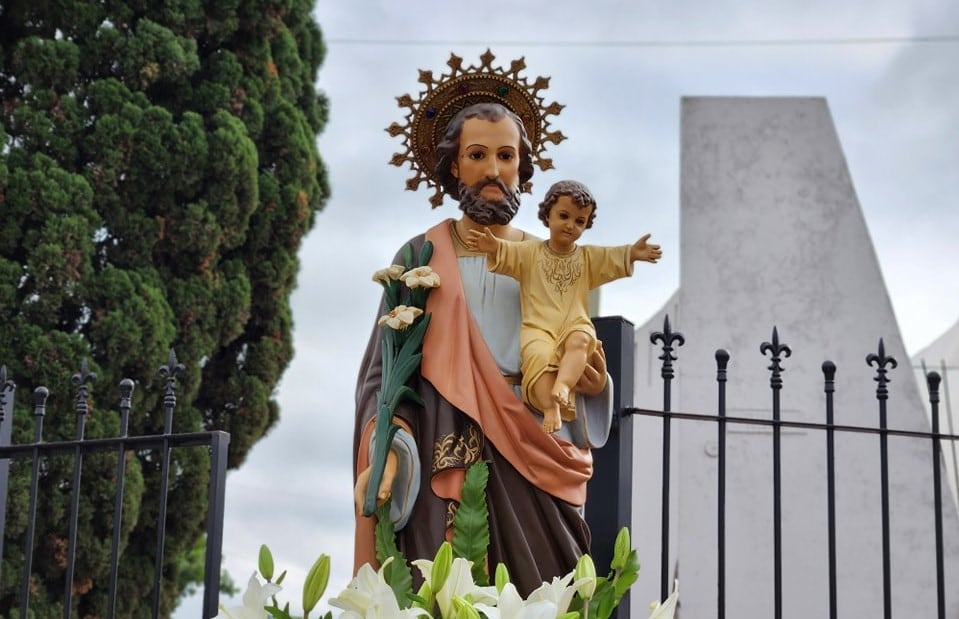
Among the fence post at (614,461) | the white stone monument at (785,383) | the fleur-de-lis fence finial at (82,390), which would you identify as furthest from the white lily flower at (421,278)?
the white stone monument at (785,383)

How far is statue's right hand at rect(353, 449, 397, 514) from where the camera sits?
13.6 ft

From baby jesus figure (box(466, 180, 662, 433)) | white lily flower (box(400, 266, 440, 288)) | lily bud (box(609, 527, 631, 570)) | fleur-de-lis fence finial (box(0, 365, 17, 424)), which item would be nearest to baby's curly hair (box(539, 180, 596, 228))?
baby jesus figure (box(466, 180, 662, 433))

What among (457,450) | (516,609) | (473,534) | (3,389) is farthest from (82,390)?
(516,609)

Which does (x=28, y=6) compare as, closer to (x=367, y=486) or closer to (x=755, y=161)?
(x=755, y=161)

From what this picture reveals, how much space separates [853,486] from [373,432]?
23.8 feet

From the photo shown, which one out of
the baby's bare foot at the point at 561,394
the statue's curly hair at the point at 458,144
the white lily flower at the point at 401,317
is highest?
the statue's curly hair at the point at 458,144

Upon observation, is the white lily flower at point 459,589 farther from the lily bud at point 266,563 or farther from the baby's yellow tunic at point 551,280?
the baby's yellow tunic at point 551,280

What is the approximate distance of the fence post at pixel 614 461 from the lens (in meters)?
4.96

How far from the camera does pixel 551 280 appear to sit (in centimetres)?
436

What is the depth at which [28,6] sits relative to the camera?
994 cm

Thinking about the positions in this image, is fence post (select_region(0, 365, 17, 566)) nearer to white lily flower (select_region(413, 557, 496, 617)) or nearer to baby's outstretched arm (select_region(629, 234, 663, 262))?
baby's outstretched arm (select_region(629, 234, 663, 262))

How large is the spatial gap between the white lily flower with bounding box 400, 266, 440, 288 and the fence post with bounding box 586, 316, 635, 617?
85 cm

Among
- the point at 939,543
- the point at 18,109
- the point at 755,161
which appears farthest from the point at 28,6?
the point at 939,543

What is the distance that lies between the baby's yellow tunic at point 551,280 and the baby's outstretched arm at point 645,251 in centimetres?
5
